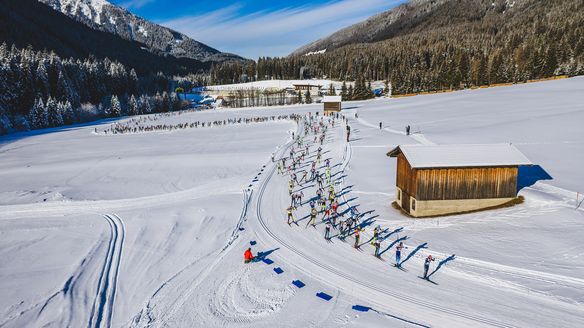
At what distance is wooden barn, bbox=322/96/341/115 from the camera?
206ft

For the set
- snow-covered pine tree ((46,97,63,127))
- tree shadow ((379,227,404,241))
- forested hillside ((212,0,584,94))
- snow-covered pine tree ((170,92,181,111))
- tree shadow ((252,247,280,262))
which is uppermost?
forested hillside ((212,0,584,94))

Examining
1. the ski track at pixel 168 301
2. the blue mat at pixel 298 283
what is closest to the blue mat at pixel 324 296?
the blue mat at pixel 298 283

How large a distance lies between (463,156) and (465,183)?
1.46 meters

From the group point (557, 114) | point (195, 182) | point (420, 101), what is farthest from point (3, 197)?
point (420, 101)

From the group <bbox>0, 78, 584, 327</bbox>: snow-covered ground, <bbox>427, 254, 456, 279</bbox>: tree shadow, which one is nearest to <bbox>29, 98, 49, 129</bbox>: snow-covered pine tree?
<bbox>0, 78, 584, 327</bbox>: snow-covered ground

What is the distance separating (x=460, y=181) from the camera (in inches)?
715

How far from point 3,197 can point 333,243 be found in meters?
23.3

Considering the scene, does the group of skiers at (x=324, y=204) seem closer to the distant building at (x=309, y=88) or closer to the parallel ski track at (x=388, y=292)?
the parallel ski track at (x=388, y=292)

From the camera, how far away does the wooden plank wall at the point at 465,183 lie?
17969 millimetres

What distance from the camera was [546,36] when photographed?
8831cm

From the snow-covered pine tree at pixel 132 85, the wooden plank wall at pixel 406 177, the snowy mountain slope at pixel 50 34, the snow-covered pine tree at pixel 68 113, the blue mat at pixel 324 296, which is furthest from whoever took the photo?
the snowy mountain slope at pixel 50 34

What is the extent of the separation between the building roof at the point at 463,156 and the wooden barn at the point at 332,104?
145 ft

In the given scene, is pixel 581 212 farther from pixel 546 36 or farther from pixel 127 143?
pixel 546 36

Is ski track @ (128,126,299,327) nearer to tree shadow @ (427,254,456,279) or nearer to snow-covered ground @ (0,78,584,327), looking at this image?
snow-covered ground @ (0,78,584,327)
